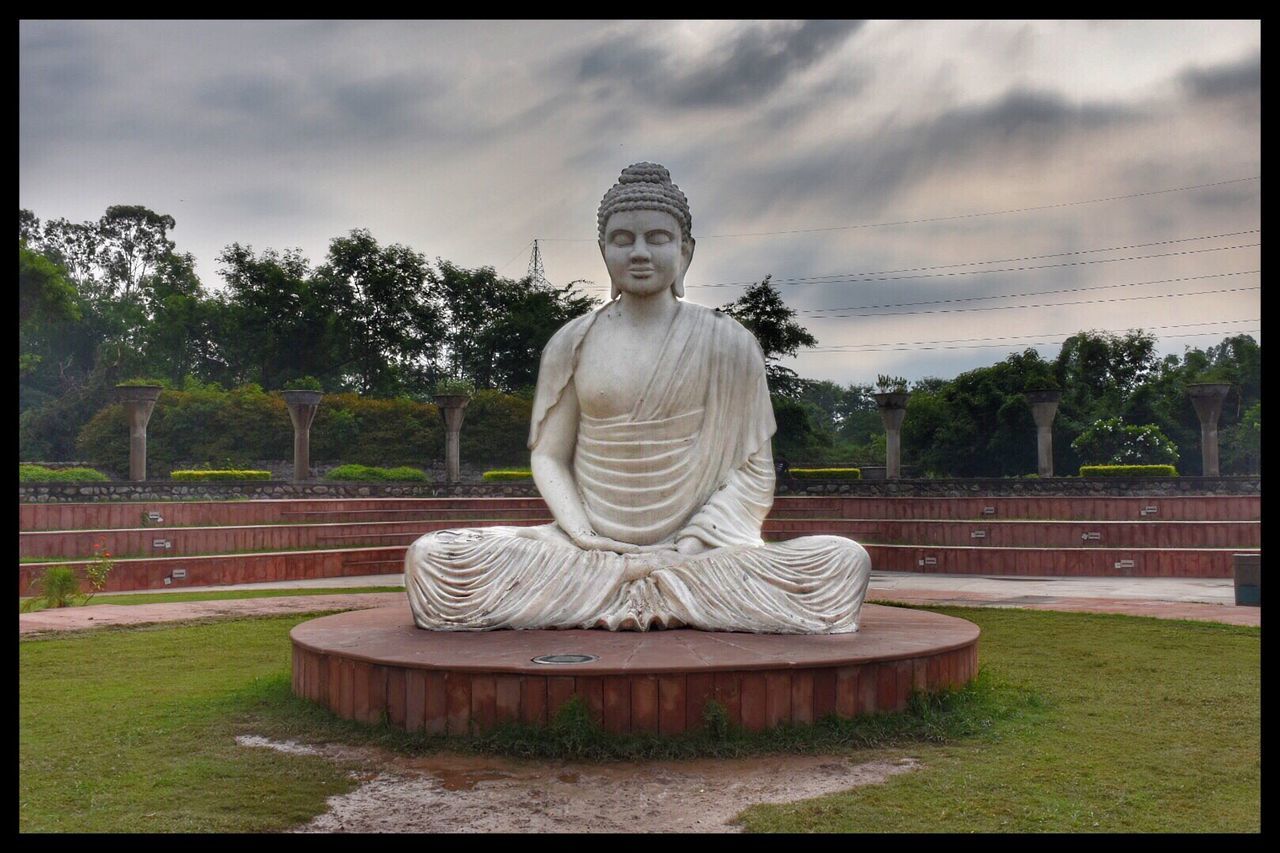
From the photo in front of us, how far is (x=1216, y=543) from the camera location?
43.5 ft

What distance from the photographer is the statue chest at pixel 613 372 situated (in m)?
6.02

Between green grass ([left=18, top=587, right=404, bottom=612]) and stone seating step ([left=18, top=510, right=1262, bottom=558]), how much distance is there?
1830mm

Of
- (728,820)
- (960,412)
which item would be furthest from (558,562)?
(960,412)

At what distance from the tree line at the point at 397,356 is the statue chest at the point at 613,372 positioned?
73.1 ft

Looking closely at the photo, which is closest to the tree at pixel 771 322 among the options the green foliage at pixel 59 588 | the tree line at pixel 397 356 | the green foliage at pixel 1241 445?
the tree line at pixel 397 356

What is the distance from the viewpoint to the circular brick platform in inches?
166

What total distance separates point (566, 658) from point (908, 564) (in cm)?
1007

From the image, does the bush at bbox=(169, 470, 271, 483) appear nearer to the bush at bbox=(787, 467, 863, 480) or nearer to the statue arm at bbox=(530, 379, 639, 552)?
the bush at bbox=(787, 467, 863, 480)

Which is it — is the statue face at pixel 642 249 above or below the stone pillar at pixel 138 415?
above

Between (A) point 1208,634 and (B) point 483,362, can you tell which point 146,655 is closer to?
(A) point 1208,634

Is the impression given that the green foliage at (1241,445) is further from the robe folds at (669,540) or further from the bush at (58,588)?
the bush at (58,588)

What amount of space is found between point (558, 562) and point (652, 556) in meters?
0.47

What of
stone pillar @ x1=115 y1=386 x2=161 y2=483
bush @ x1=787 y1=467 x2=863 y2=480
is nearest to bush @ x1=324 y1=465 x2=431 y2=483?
stone pillar @ x1=115 y1=386 x2=161 y2=483

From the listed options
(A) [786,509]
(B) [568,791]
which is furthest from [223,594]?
(A) [786,509]
